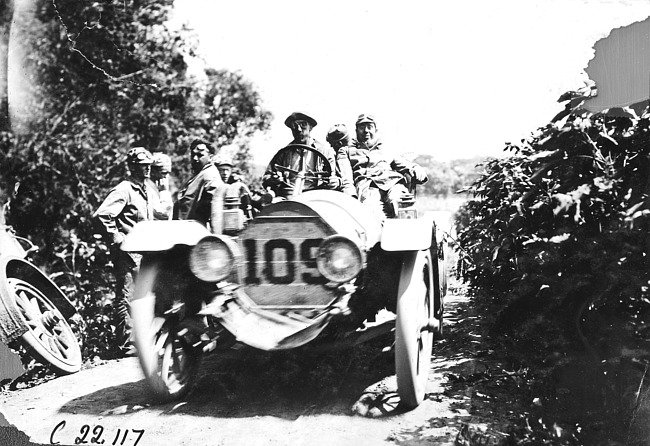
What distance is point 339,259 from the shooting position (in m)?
3.47

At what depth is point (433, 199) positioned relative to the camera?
6.12 m

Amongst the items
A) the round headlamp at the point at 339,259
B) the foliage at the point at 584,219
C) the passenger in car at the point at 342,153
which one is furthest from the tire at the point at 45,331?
the foliage at the point at 584,219

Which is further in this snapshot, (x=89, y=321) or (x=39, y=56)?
(x=39, y=56)

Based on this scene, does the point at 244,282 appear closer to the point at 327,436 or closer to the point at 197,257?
the point at 197,257

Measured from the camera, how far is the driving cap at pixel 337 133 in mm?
4863

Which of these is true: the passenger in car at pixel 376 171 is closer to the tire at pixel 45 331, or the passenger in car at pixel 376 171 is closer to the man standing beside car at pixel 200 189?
the man standing beside car at pixel 200 189

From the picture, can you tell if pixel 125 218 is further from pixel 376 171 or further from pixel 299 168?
pixel 376 171

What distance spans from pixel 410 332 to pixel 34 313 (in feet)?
8.68

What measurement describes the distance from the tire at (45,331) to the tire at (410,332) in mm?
2360

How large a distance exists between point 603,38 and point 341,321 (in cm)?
208

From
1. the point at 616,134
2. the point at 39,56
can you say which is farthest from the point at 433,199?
the point at 39,56

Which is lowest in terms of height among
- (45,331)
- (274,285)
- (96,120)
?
(45,331)

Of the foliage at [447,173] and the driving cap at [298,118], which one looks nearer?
the driving cap at [298,118]

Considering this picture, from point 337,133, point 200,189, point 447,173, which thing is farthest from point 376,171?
point 200,189
